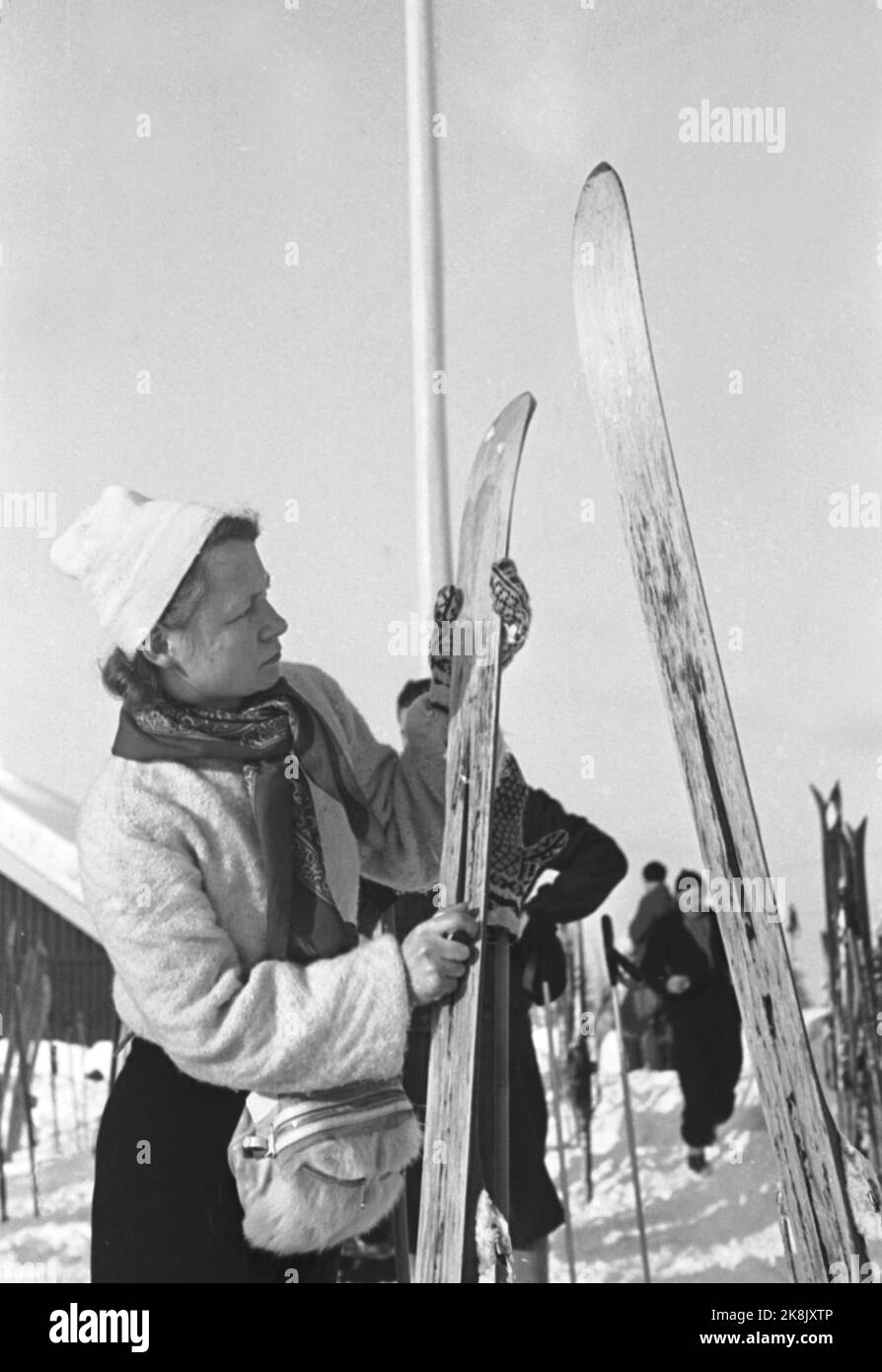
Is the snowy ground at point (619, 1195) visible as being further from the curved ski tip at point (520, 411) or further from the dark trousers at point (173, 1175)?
the curved ski tip at point (520, 411)

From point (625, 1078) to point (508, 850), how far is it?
552mm

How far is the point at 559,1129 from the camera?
191 centimetres

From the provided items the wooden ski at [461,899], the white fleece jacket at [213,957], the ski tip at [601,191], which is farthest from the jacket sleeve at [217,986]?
the ski tip at [601,191]

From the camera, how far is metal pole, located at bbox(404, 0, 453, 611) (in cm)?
183

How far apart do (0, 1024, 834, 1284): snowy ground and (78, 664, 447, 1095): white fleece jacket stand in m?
0.51

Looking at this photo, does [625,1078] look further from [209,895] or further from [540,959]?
[209,895]

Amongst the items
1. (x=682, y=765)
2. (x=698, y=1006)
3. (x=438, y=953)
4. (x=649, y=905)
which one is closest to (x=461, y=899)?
(x=438, y=953)

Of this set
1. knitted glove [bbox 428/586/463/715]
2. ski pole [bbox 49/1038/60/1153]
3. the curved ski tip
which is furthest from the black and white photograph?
knitted glove [bbox 428/586/463/715]

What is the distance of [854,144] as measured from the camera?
1.83 metres

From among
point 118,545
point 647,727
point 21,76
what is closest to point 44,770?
point 118,545

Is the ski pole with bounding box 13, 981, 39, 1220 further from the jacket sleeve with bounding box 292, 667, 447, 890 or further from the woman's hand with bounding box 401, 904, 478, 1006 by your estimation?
the woman's hand with bounding box 401, 904, 478, 1006

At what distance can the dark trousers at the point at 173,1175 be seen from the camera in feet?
4.80

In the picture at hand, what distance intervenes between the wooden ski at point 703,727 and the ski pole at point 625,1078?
26 cm
